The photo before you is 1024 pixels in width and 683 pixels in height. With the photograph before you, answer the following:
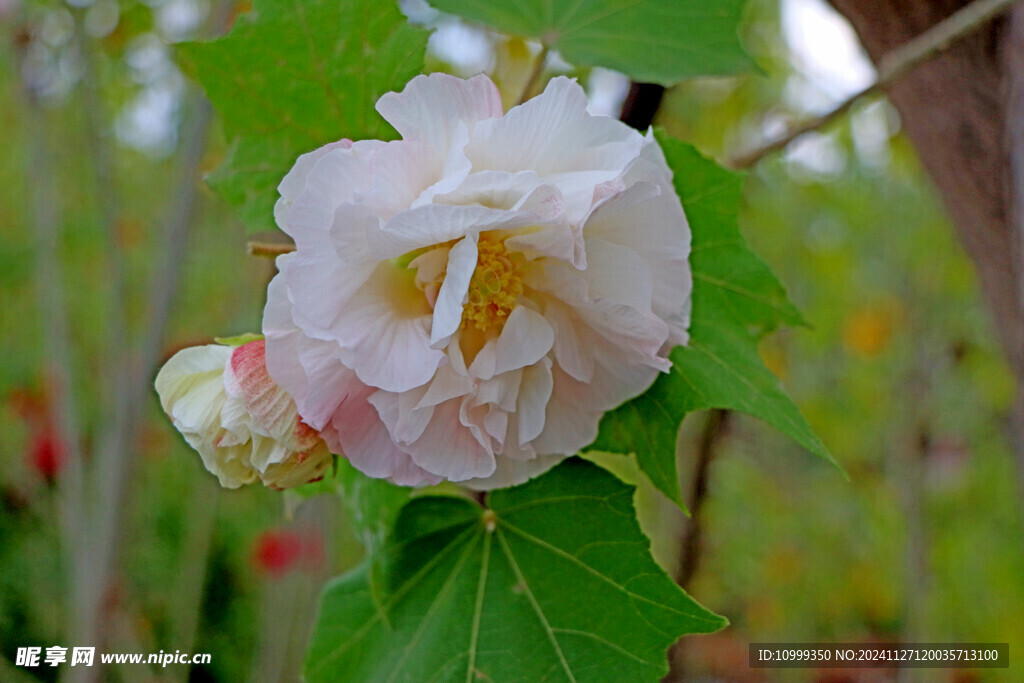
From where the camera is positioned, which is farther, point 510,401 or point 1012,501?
point 1012,501

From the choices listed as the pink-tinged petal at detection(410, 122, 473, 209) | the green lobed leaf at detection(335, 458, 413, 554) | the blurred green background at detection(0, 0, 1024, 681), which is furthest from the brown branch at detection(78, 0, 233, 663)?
the pink-tinged petal at detection(410, 122, 473, 209)

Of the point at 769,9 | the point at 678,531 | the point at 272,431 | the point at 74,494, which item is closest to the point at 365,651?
the point at 272,431

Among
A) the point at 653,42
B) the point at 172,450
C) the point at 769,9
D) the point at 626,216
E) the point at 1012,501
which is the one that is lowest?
the point at 1012,501

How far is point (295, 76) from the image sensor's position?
497 mm

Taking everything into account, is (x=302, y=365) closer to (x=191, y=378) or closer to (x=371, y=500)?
(x=191, y=378)

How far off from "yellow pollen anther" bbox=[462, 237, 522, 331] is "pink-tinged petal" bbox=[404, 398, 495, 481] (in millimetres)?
51

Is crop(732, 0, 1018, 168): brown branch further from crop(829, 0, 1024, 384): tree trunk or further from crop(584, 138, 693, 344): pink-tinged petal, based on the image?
crop(584, 138, 693, 344): pink-tinged petal

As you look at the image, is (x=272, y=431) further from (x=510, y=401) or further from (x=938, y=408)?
(x=938, y=408)

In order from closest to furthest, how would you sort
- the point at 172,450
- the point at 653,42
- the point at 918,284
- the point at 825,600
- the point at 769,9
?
the point at 653,42 → the point at 769,9 → the point at 918,284 → the point at 172,450 → the point at 825,600

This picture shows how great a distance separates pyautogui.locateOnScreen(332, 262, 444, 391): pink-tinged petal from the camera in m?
0.37

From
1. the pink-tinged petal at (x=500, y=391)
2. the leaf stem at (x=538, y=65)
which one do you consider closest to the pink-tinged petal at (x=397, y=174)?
the pink-tinged petal at (x=500, y=391)

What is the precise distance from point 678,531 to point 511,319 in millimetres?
1006

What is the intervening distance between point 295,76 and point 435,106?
6.6 inches

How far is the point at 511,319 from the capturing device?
1.30 ft
